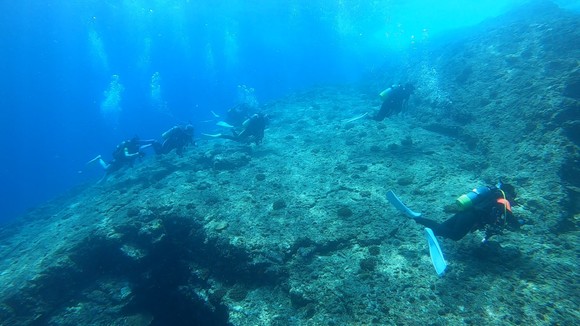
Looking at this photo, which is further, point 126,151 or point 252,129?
point 252,129

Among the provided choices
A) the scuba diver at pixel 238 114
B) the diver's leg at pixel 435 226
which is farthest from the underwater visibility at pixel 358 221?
the scuba diver at pixel 238 114

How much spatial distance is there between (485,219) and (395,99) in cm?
698

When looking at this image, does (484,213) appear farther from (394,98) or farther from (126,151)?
(126,151)

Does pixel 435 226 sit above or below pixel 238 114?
below

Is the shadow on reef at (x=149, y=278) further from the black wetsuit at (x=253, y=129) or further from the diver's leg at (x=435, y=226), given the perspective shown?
the black wetsuit at (x=253, y=129)

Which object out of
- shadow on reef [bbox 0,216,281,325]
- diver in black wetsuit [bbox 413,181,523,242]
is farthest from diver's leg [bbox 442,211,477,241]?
shadow on reef [bbox 0,216,281,325]

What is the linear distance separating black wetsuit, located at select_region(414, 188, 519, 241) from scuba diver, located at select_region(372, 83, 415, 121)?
258 inches

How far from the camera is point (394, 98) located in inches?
459

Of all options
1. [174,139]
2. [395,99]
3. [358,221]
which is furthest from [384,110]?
[174,139]

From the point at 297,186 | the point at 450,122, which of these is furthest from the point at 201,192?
the point at 450,122

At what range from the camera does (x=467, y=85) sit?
14.4 meters

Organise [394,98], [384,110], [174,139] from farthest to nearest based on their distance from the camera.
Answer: [174,139], [384,110], [394,98]

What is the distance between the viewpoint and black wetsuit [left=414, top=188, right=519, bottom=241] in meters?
5.47

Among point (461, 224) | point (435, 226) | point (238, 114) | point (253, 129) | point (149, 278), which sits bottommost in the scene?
point (435, 226)
